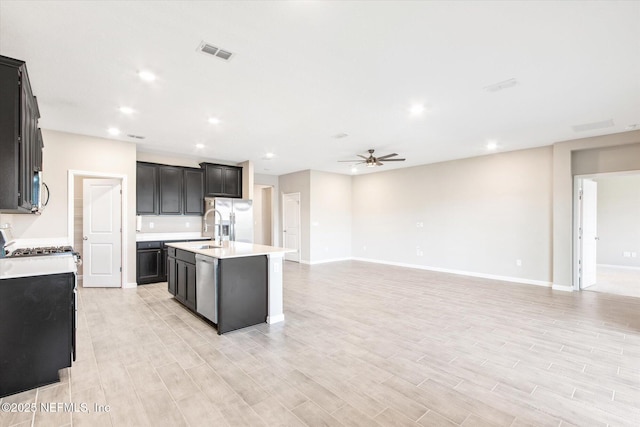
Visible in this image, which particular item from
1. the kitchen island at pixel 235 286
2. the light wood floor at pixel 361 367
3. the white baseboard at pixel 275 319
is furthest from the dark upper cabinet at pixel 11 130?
the white baseboard at pixel 275 319

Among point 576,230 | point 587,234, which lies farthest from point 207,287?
point 587,234

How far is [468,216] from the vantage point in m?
6.93

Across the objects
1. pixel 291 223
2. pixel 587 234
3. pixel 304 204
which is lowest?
pixel 587 234

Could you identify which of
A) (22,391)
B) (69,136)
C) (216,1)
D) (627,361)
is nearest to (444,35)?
(216,1)

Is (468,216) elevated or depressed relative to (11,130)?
depressed

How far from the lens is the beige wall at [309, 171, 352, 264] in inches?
342

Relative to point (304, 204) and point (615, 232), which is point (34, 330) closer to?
point (304, 204)

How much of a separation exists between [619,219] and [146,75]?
35.6 ft

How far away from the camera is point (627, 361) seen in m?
2.79

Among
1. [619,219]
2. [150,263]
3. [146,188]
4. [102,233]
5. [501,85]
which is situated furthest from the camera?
[619,219]

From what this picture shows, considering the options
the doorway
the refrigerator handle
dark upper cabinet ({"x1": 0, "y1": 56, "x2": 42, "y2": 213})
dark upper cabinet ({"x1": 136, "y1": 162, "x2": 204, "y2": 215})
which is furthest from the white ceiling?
the doorway

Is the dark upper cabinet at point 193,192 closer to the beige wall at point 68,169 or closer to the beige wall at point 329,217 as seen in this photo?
the beige wall at point 68,169

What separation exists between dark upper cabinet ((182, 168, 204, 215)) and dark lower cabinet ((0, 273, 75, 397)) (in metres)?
4.37

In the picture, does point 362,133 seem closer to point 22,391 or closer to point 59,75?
point 59,75
